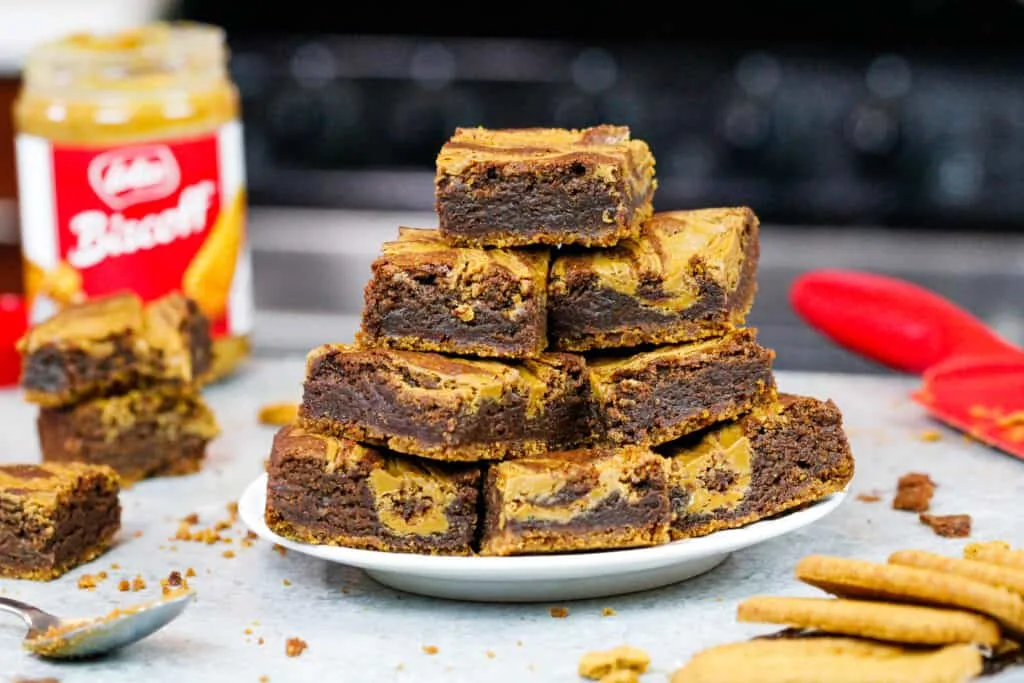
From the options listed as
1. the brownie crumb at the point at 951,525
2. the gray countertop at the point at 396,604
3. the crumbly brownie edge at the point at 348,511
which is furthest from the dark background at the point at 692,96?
the crumbly brownie edge at the point at 348,511

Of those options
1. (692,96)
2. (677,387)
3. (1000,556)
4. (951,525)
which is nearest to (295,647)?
(677,387)

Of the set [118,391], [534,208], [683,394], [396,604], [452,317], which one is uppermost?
[534,208]

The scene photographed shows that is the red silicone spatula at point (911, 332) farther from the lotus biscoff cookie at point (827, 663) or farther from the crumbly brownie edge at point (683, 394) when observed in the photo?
the lotus biscoff cookie at point (827, 663)

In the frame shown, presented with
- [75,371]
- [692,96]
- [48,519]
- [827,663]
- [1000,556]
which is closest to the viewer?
[827,663]

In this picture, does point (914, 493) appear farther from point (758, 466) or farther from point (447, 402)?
point (447, 402)

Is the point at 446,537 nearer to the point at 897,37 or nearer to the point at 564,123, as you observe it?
the point at 564,123

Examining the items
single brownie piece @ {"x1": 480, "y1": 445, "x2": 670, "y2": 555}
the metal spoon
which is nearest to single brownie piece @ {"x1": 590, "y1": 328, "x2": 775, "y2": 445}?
single brownie piece @ {"x1": 480, "y1": 445, "x2": 670, "y2": 555}
